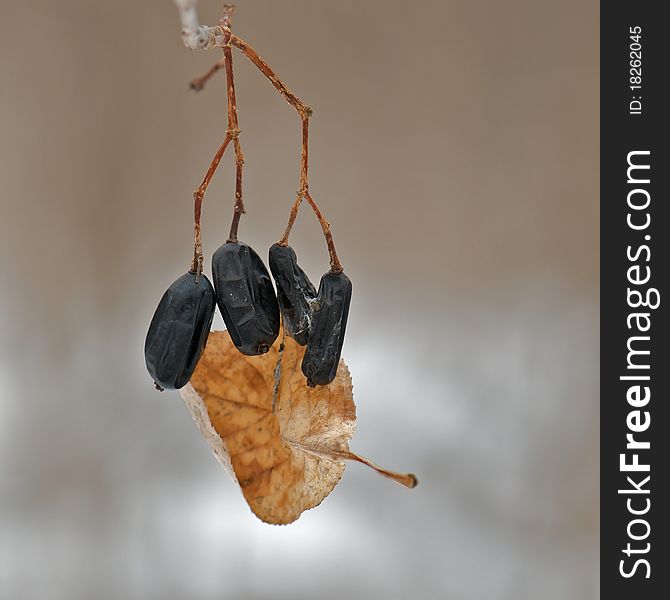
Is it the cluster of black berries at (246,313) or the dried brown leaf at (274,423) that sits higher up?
the cluster of black berries at (246,313)

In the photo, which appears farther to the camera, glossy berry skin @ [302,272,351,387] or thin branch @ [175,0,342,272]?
glossy berry skin @ [302,272,351,387]

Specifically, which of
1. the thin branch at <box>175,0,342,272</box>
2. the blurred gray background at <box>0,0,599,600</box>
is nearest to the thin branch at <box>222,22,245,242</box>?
the thin branch at <box>175,0,342,272</box>

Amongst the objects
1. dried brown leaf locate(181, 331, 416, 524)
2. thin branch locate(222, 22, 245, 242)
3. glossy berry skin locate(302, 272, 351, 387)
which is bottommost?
dried brown leaf locate(181, 331, 416, 524)

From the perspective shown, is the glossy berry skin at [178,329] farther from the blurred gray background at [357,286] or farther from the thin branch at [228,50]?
the blurred gray background at [357,286]

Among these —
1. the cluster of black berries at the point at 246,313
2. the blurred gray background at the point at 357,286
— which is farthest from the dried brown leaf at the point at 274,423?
the blurred gray background at the point at 357,286

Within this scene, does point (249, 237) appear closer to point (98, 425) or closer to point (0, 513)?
point (98, 425)

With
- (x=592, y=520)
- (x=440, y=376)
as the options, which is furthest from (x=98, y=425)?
(x=592, y=520)

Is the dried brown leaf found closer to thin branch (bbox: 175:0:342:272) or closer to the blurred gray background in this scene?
thin branch (bbox: 175:0:342:272)

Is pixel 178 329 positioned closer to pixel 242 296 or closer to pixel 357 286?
pixel 242 296
